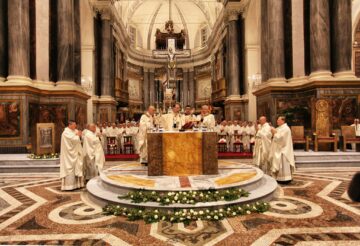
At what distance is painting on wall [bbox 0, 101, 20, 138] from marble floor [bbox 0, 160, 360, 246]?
516cm

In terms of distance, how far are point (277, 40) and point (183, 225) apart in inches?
433

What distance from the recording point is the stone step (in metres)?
4.44

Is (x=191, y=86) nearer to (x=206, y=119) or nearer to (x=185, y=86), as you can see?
(x=185, y=86)

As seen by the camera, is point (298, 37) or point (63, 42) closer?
point (63, 42)

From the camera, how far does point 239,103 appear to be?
18.2 m

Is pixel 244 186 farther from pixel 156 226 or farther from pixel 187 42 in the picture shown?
pixel 187 42

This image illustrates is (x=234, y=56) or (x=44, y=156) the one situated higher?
(x=234, y=56)

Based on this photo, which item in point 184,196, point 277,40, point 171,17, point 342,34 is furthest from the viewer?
point 171,17

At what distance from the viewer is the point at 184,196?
464 cm

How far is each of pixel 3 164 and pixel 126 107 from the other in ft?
59.9

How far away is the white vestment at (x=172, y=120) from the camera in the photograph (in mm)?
7492

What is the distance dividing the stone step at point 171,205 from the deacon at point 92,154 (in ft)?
2.60

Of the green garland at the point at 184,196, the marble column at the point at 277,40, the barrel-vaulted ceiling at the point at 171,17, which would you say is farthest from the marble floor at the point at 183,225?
the barrel-vaulted ceiling at the point at 171,17

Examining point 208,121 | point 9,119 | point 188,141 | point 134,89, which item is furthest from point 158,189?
point 134,89
